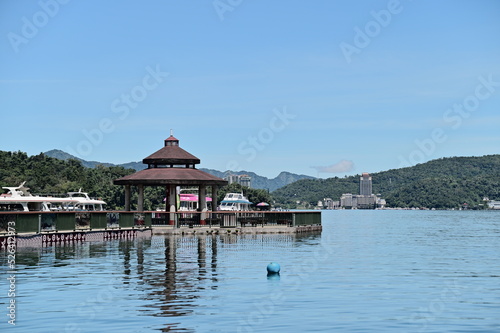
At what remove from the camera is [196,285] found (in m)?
30.2

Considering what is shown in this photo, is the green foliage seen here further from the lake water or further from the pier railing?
the lake water

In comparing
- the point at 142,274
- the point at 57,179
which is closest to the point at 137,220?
the point at 142,274

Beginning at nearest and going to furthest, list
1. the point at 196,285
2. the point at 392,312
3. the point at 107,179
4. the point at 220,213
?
the point at 392,312 → the point at 196,285 → the point at 220,213 → the point at 107,179

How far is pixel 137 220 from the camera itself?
7100 centimetres

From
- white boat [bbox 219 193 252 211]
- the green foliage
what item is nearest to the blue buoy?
white boat [bbox 219 193 252 211]

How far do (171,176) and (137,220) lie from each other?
5674 mm

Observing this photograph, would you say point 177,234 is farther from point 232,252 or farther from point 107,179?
point 107,179

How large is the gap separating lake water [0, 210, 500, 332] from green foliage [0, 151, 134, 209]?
99.1 m

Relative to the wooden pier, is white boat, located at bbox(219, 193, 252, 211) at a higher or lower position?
higher

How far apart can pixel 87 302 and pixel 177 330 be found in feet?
19.8

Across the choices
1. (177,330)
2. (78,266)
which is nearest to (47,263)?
(78,266)

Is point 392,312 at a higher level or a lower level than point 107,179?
lower

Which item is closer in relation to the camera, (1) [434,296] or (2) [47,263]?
(1) [434,296]

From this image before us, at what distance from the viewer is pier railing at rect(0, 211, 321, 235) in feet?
166
